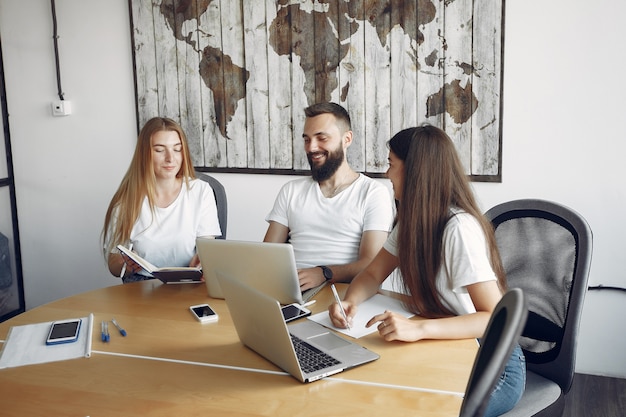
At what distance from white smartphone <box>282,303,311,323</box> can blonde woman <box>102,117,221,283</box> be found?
0.71 m

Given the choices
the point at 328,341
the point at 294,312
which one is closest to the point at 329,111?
the point at 294,312

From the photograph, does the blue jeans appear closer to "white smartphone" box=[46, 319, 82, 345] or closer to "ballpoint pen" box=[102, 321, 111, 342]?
"ballpoint pen" box=[102, 321, 111, 342]

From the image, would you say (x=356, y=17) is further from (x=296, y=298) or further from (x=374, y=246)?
(x=296, y=298)

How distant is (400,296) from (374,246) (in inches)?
19.9

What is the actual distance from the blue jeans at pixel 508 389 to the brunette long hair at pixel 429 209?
8.9 inches

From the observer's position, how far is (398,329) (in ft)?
5.00

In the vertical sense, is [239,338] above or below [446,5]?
below

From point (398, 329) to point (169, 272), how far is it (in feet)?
2.93

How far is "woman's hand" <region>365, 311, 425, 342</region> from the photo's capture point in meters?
1.53

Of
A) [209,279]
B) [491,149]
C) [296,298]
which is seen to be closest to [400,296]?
[296,298]

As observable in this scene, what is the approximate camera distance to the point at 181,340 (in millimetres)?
1640

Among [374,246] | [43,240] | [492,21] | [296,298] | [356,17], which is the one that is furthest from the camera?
[43,240]

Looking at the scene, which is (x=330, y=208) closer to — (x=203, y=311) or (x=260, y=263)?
(x=260, y=263)

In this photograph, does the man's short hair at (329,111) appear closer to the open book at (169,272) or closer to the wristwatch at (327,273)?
the wristwatch at (327,273)
